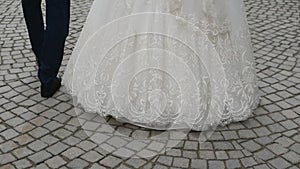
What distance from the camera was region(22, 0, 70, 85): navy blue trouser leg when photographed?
3449 millimetres

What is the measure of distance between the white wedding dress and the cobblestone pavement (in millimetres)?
161

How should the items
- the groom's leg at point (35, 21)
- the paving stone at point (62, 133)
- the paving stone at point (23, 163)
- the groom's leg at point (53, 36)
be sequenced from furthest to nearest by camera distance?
the groom's leg at point (35, 21), the groom's leg at point (53, 36), the paving stone at point (62, 133), the paving stone at point (23, 163)

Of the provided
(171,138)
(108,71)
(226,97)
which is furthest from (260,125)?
(108,71)

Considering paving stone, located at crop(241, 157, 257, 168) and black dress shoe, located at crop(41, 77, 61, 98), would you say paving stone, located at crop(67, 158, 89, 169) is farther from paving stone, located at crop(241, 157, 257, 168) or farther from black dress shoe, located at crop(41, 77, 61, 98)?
paving stone, located at crop(241, 157, 257, 168)

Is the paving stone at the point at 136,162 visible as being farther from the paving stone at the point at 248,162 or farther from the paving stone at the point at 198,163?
the paving stone at the point at 248,162

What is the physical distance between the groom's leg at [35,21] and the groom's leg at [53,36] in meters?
0.30

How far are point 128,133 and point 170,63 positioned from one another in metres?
0.65

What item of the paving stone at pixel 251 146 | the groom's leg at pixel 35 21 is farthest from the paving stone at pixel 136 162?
the groom's leg at pixel 35 21

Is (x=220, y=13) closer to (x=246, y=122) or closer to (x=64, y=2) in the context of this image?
(x=246, y=122)

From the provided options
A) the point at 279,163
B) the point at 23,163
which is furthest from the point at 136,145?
the point at 279,163

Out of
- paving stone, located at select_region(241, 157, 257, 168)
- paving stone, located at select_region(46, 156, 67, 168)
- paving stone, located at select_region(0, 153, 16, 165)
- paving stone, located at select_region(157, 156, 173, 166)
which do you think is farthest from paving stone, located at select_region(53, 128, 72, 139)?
paving stone, located at select_region(241, 157, 257, 168)

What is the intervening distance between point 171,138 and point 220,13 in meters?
1.05

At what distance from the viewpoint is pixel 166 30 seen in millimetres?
3180

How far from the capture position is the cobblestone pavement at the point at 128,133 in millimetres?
2998
